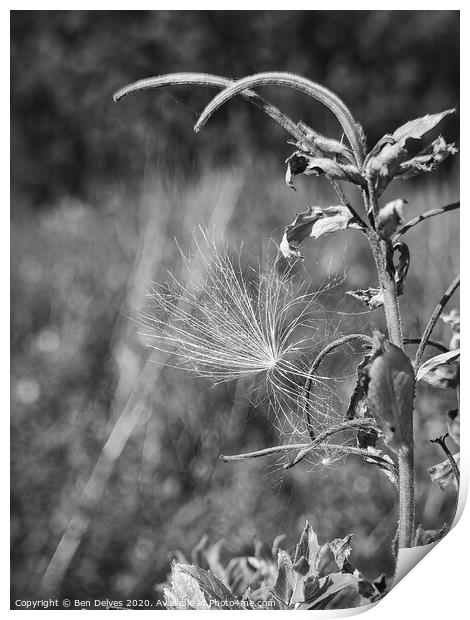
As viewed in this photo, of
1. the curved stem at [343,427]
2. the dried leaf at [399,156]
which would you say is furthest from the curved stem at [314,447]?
the dried leaf at [399,156]

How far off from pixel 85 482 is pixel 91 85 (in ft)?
1.66

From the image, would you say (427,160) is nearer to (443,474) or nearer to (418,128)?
(418,128)

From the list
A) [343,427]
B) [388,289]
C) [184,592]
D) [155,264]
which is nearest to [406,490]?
[343,427]

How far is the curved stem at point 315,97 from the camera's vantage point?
0.77 metres

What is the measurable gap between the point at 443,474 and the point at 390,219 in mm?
355

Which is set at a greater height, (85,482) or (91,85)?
(91,85)

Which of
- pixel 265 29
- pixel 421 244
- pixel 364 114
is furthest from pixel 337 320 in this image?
pixel 265 29

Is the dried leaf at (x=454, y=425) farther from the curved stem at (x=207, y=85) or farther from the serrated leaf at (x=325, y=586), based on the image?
the curved stem at (x=207, y=85)

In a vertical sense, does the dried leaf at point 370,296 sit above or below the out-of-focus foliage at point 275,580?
above

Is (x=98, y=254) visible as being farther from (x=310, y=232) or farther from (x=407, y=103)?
(x=407, y=103)

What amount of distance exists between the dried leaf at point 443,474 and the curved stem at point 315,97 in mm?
390

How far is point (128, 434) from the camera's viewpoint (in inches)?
38.4

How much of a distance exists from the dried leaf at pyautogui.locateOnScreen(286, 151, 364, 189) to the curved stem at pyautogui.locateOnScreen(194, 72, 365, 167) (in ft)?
0.06

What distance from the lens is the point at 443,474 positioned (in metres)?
0.92
